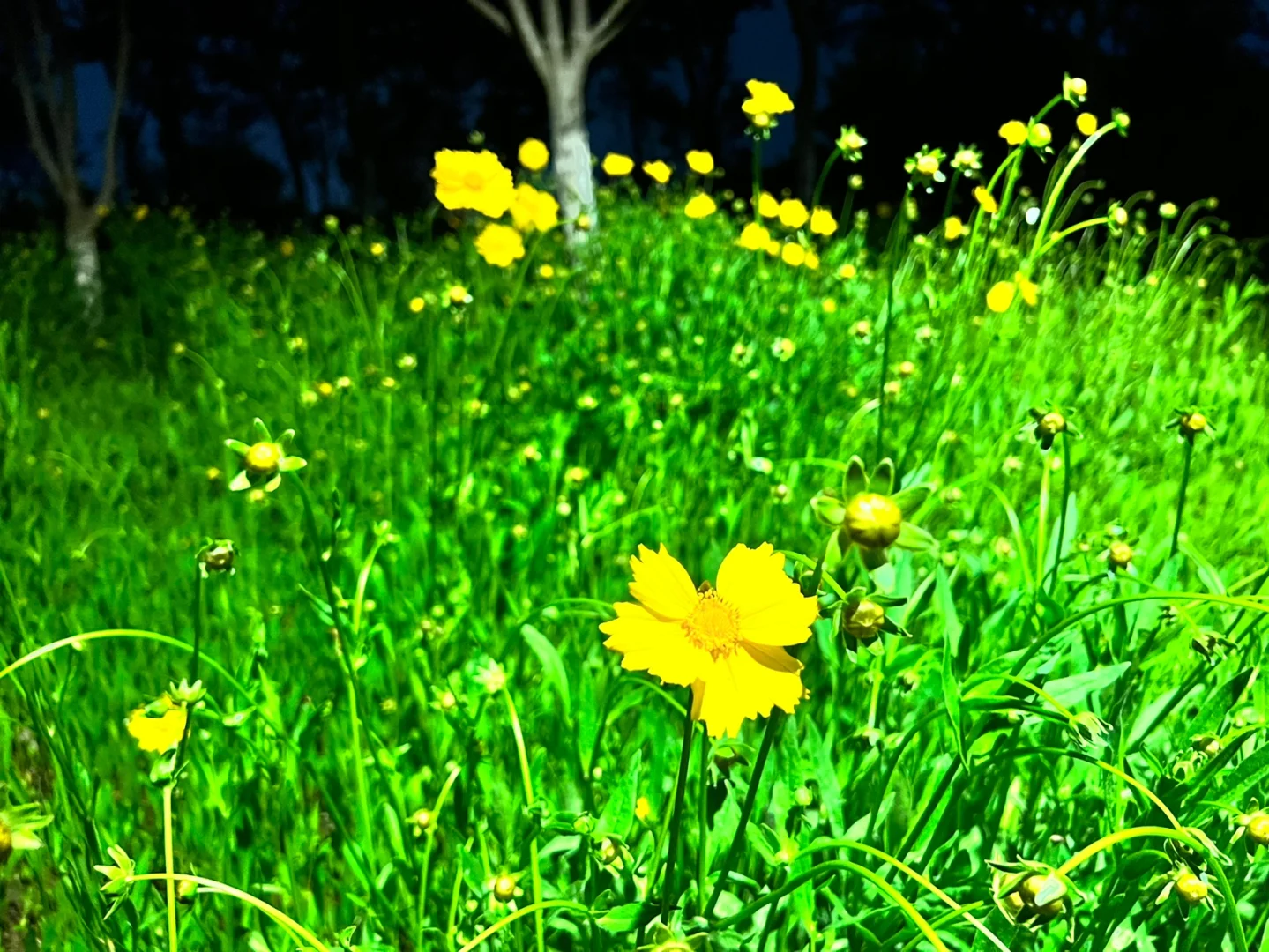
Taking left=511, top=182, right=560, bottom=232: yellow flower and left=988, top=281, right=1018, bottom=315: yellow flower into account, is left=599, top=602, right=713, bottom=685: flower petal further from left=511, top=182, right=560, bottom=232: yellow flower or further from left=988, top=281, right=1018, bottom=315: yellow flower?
left=511, top=182, right=560, bottom=232: yellow flower

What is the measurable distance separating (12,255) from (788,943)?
15.3 feet

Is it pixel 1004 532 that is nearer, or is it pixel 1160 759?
pixel 1160 759

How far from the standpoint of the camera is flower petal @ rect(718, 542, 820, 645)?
1.65 feet

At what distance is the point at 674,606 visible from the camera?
0.52 metres

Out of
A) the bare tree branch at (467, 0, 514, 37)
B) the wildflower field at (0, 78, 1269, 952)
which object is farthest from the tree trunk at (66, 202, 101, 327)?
the bare tree branch at (467, 0, 514, 37)

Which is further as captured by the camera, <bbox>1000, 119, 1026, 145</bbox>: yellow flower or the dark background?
the dark background

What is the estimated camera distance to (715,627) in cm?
53

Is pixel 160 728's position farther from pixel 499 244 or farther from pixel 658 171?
pixel 658 171

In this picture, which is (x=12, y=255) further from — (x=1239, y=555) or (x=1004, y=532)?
(x=1239, y=555)

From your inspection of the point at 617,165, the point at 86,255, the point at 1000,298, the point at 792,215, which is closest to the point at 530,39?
the point at 617,165

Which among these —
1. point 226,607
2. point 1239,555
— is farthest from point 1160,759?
point 226,607

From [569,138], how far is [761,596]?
3284 millimetres

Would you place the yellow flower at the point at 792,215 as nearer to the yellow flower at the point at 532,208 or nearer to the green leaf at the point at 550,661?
the yellow flower at the point at 532,208

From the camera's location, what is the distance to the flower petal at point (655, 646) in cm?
49
